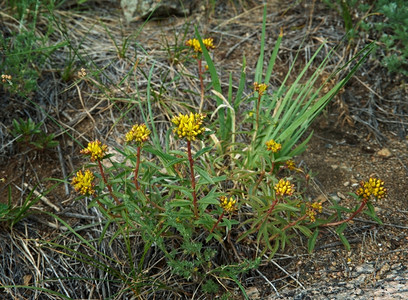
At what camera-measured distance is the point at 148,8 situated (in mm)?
3357

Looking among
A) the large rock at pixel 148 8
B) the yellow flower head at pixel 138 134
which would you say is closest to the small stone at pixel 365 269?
the yellow flower head at pixel 138 134

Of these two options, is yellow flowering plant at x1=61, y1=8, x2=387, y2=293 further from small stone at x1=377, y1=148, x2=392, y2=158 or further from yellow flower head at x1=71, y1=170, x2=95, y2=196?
small stone at x1=377, y1=148, x2=392, y2=158

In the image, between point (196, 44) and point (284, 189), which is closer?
point (284, 189)

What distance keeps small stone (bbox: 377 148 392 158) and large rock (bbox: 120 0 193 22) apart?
1707mm

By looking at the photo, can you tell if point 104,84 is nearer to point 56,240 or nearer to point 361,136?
point 56,240

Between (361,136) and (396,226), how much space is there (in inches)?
29.0

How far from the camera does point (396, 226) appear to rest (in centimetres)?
221

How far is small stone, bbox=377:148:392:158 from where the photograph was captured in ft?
8.65

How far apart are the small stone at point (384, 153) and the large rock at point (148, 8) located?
1707 mm

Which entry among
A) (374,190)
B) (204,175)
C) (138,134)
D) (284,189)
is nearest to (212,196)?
(204,175)

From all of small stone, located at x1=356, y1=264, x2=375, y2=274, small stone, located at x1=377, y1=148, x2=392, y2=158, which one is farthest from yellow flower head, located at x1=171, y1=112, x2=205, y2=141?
small stone, located at x1=377, y1=148, x2=392, y2=158

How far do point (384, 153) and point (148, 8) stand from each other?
192 cm

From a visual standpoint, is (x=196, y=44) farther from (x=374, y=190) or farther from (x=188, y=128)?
(x=374, y=190)

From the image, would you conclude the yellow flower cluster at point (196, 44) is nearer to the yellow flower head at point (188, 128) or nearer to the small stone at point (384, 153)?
the yellow flower head at point (188, 128)
